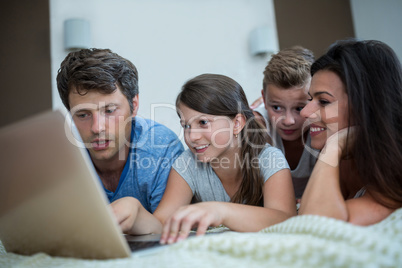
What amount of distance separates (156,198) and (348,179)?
75 cm

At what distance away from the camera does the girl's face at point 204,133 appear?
1.45 meters

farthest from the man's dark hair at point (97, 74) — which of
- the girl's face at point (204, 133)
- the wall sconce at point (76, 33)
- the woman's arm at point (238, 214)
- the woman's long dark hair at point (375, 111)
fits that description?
the wall sconce at point (76, 33)

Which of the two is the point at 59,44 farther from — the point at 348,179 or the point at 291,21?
the point at 348,179

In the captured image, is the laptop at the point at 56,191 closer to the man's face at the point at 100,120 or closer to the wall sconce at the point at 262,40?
the man's face at the point at 100,120

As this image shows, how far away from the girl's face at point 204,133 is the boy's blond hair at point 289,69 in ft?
1.34

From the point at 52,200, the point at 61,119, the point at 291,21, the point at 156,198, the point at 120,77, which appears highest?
the point at 291,21

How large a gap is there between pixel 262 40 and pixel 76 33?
5.91 feet

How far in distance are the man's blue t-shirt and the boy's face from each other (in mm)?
520

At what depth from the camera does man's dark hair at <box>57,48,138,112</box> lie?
147 cm

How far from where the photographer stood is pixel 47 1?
326 centimetres

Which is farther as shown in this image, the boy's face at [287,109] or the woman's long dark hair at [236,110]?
the boy's face at [287,109]

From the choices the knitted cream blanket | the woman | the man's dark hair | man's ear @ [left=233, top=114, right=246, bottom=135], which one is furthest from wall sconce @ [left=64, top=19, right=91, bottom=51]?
the knitted cream blanket

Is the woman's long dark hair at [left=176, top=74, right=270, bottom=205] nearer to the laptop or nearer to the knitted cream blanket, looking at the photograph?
the knitted cream blanket

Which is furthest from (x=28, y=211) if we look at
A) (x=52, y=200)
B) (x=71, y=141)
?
(x=71, y=141)
